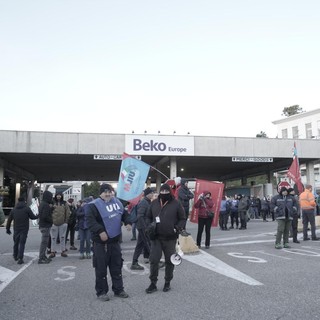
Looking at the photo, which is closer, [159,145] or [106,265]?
[106,265]

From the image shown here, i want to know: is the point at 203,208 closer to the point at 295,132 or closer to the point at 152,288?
the point at 152,288

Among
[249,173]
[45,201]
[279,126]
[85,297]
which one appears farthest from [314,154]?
[279,126]

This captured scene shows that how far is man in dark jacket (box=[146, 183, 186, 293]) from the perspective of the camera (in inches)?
229

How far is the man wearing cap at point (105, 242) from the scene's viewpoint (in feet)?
17.8

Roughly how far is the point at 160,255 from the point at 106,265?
35.1 inches

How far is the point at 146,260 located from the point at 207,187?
3765 millimetres

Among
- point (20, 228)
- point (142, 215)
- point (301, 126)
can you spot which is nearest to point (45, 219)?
point (20, 228)

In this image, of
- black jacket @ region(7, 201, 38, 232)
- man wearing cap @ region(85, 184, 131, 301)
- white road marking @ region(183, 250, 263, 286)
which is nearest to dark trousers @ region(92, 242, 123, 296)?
man wearing cap @ region(85, 184, 131, 301)

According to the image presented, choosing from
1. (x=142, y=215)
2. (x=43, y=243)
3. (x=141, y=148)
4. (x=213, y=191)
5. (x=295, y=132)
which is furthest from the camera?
(x=295, y=132)

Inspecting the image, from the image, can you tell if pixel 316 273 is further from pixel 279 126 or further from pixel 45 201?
pixel 279 126

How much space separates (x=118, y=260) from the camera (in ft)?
18.4

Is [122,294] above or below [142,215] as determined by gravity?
below

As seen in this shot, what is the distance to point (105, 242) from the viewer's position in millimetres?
5562

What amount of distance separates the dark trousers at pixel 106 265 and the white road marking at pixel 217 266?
7.60ft
